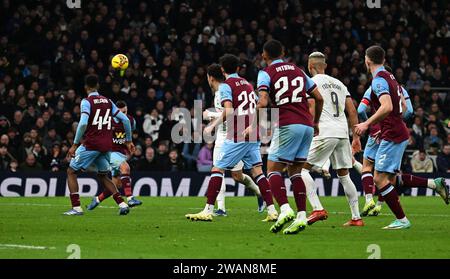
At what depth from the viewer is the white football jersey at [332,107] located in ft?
48.5

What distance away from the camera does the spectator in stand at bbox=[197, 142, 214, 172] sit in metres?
27.0

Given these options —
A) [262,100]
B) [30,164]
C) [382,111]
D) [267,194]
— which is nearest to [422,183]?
[267,194]

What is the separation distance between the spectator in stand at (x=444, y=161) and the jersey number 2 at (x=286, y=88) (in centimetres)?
1552

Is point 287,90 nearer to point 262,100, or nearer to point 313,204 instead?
point 262,100

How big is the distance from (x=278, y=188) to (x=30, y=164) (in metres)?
14.2

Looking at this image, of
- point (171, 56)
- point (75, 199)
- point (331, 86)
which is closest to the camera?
point (331, 86)

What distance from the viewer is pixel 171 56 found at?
29406mm

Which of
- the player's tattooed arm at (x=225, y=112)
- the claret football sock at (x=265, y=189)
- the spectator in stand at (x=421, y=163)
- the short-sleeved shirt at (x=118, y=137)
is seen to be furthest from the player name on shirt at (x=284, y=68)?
the spectator in stand at (x=421, y=163)

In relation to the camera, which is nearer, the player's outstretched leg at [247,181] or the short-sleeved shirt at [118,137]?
the player's outstretched leg at [247,181]

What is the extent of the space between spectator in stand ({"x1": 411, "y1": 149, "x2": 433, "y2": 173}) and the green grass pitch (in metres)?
8.97

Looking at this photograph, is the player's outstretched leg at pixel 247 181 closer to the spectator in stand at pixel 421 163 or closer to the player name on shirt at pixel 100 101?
the player name on shirt at pixel 100 101
